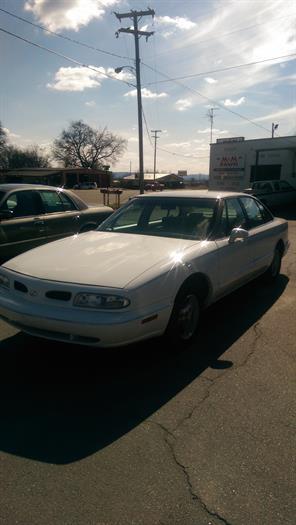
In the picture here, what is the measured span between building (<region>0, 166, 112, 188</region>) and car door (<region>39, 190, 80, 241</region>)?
59487 millimetres

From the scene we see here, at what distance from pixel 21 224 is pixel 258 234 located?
3646 mm

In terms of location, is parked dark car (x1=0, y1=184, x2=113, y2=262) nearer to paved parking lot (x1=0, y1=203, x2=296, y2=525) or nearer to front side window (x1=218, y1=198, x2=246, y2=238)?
paved parking lot (x1=0, y1=203, x2=296, y2=525)

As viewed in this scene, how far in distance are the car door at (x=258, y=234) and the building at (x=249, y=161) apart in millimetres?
21916

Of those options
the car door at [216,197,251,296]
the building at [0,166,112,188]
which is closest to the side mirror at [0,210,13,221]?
the car door at [216,197,251,296]

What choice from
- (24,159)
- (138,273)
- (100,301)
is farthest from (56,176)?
(100,301)

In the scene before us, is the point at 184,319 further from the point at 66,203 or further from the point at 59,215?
the point at 66,203

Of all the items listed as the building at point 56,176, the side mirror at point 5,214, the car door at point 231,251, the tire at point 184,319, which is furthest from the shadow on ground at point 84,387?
the building at point 56,176

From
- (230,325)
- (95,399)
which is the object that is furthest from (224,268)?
(95,399)

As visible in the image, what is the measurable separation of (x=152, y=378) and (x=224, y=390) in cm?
59

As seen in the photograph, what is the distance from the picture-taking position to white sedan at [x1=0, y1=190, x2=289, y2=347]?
3.18 metres

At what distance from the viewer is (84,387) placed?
10.6ft

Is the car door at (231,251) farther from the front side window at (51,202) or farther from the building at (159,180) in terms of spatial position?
the building at (159,180)

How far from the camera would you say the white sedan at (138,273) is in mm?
3180

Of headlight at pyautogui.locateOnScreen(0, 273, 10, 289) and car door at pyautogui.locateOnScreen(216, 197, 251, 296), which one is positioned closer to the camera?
headlight at pyautogui.locateOnScreen(0, 273, 10, 289)
